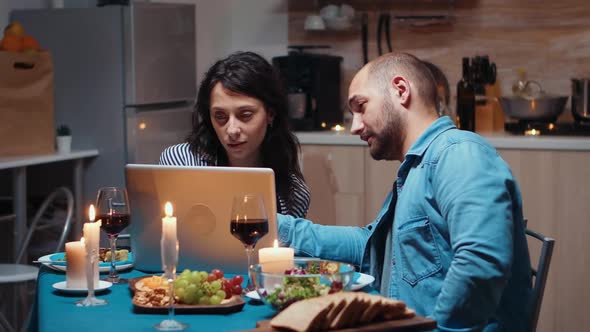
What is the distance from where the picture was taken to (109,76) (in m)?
4.21

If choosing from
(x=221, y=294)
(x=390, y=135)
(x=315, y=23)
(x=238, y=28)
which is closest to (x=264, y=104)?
(x=390, y=135)

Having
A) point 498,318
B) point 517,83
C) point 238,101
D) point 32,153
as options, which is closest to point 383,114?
point 498,318

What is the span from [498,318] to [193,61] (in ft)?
10.1

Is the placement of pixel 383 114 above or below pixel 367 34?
below

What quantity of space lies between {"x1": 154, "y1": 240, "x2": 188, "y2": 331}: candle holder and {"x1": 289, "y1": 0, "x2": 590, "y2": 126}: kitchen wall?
126 inches

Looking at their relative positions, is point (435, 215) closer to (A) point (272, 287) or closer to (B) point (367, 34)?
(A) point (272, 287)

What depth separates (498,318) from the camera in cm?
186

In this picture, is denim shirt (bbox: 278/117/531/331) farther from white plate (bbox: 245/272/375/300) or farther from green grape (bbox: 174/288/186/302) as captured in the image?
green grape (bbox: 174/288/186/302)

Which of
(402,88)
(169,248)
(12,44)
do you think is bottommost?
(169,248)

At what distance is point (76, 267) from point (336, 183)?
8.20 ft

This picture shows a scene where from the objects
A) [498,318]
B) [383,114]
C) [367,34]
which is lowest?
[498,318]

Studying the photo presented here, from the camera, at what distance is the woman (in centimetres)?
271

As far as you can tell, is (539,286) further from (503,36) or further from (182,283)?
(503,36)

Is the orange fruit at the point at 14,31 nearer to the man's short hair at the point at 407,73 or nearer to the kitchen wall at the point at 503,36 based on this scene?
the kitchen wall at the point at 503,36
